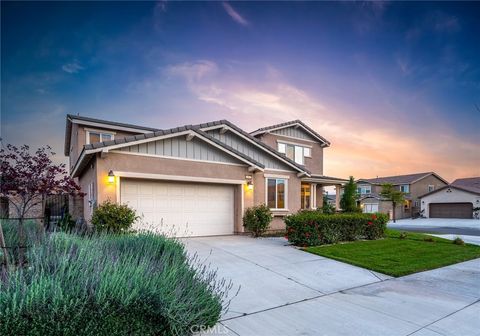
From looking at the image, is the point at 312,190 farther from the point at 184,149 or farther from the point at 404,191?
the point at 404,191

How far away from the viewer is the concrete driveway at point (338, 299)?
4.22m

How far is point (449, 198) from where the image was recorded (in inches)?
1526

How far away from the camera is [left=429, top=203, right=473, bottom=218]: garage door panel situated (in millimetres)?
37156

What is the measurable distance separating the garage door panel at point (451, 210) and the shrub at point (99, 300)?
4414cm

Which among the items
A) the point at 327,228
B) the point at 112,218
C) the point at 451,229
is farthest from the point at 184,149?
the point at 451,229

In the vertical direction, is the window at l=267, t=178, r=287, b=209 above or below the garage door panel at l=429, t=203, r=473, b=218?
above

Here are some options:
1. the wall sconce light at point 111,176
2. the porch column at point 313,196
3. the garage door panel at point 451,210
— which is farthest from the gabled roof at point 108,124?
the garage door panel at point 451,210

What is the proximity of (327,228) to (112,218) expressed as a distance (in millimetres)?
7592

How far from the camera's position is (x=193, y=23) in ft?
38.4

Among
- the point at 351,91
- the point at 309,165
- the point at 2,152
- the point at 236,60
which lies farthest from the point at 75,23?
the point at 309,165

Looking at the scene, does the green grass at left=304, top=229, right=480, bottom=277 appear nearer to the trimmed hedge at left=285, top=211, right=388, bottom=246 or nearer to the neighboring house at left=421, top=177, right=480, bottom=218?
the trimmed hedge at left=285, top=211, right=388, bottom=246

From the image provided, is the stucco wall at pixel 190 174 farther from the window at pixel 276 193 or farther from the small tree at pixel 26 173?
the small tree at pixel 26 173

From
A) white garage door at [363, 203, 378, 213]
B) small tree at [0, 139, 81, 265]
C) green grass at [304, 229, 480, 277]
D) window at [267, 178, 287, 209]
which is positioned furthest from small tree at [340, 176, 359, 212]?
white garage door at [363, 203, 378, 213]

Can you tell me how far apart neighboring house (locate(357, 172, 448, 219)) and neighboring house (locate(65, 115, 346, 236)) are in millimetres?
29515
